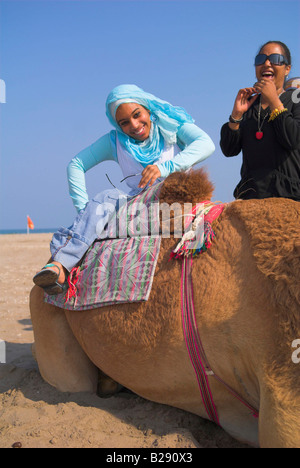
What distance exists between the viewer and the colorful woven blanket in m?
2.45

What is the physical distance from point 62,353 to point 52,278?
653 mm

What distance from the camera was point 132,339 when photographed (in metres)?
2.39

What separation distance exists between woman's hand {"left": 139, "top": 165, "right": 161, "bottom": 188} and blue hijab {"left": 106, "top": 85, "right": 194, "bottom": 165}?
1.40ft

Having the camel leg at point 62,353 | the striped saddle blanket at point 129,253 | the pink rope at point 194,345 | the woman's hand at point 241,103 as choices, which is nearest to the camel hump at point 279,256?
the striped saddle blanket at point 129,253

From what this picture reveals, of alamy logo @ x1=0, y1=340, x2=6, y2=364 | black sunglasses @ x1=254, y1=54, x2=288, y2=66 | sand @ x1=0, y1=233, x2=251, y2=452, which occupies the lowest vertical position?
alamy logo @ x1=0, y1=340, x2=6, y2=364

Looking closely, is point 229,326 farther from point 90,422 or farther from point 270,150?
point 270,150

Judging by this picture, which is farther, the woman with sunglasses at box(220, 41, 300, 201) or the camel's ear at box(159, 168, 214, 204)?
the woman with sunglasses at box(220, 41, 300, 201)

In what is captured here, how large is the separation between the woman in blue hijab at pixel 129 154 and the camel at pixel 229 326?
0.38m

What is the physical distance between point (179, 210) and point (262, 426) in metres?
1.21

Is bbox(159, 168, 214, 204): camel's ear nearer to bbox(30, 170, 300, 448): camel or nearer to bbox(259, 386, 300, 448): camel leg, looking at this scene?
bbox(30, 170, 300, 448): camel

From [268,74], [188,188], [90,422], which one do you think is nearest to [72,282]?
[90,422]

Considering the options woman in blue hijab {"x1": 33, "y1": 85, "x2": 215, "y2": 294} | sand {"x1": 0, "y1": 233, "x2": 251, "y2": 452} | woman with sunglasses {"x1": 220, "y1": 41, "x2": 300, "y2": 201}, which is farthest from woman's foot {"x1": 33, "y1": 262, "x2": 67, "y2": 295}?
woman with sunglasses {"x1": 220, "y1": 41, "x2": 300, "y2": 201}

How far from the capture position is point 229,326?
2.10 metres
